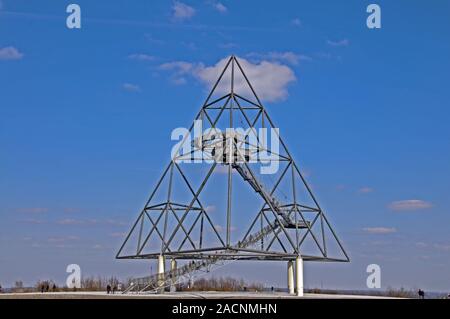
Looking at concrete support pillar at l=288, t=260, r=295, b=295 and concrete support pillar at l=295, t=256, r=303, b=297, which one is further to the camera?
concrete support pillar at l=288, t=260, r=295, b=295

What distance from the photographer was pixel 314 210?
52750 millimetres

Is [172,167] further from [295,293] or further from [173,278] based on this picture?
[295,293]

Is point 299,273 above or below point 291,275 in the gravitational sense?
above

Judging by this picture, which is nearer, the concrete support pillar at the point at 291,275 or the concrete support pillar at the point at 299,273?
the concrete support pillar at the point at 299,273

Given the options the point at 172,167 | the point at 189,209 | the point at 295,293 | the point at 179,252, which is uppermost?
the point at 172,167

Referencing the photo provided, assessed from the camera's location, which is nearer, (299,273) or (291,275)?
(299,273)
